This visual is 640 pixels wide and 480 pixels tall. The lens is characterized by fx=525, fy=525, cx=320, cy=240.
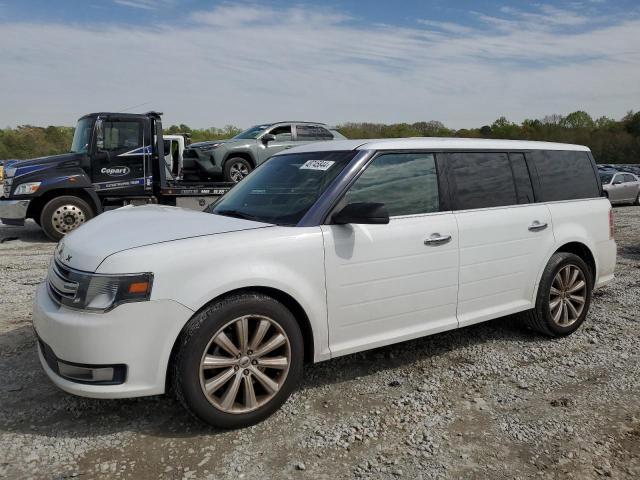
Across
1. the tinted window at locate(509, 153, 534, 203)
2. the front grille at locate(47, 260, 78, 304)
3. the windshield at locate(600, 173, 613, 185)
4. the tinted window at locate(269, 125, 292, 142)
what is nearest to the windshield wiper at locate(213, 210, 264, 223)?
the front grille at locate(47, 260, 78, 304)

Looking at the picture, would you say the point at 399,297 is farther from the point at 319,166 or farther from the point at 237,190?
the point at 237,190

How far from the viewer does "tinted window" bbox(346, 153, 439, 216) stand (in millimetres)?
3525

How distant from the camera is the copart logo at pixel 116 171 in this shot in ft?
33.0

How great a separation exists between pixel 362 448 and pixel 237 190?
219 centimetres

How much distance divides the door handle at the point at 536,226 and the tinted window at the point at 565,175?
0.26 meters

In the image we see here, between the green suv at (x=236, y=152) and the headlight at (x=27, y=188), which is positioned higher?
the green suv at (x=236, y=152)

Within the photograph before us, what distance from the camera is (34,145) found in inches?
2311

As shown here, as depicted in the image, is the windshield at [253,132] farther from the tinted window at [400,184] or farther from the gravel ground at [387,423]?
the tinted window at [400,184]

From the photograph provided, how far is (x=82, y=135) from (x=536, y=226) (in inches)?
341

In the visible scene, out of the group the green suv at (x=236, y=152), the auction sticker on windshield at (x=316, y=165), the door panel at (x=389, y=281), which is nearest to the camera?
the door panel at (x=389, y=281)

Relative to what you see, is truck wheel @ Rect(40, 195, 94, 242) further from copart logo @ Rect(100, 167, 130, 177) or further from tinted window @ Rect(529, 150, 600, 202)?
tinted window @ Rect(529, 150, 600, 202)

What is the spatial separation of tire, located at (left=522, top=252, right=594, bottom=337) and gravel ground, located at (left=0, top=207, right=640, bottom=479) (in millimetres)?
168

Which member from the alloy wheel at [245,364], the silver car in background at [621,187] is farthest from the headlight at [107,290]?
the silver car in background at [621,187]

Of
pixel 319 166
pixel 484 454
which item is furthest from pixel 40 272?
pixel 484 454
